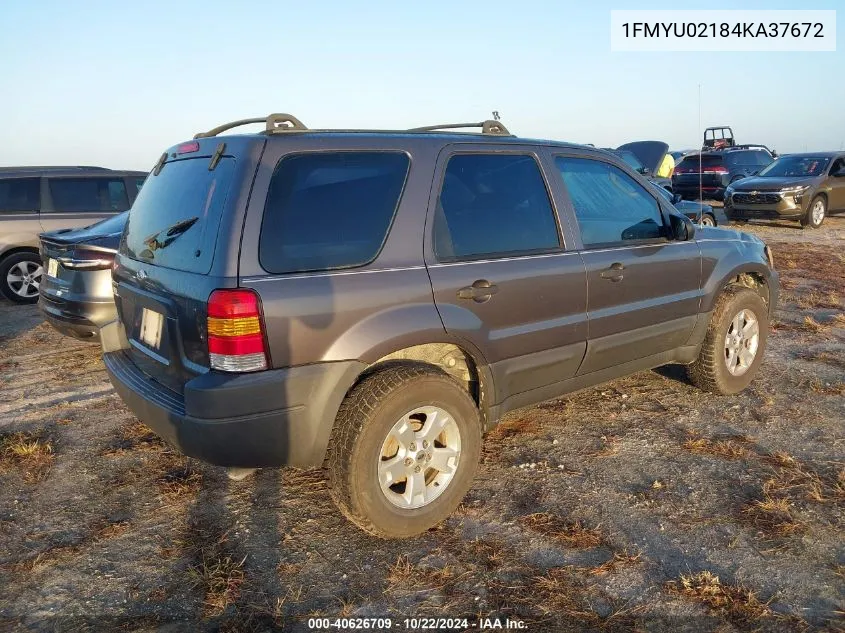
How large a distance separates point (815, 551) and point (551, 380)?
143 centimetres

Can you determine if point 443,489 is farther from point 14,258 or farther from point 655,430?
point 14,258

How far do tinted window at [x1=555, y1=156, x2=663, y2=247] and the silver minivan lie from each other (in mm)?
7200

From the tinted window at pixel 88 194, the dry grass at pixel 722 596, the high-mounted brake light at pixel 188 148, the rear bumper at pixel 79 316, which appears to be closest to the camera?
the dry grass at pixel 722 596

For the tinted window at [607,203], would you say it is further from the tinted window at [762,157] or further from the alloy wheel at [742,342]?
the tinted window at [762,157]

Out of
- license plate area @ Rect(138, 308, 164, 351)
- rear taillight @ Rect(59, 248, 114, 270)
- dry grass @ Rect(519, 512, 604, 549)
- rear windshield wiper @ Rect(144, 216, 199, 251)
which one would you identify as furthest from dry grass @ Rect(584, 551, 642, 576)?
rear taillight @ Rect(59, 248, 114, 270)

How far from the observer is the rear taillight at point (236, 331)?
248 centimetres

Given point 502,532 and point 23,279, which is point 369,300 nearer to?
point 502,532

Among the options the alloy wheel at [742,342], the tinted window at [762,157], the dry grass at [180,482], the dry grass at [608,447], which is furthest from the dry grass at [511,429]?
the tinted window at [762,157]

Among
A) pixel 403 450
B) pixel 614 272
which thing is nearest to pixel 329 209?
pixel 403 450

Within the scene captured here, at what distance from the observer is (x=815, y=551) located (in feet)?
9.07

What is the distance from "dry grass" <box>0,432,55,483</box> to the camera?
12.1 ft

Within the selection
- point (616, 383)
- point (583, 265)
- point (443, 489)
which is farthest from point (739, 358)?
point (443, 489)

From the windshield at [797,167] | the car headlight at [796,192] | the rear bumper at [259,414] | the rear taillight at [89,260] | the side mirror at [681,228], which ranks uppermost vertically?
the windshield at [797,167]

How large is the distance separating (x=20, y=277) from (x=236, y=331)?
24.8 ft
